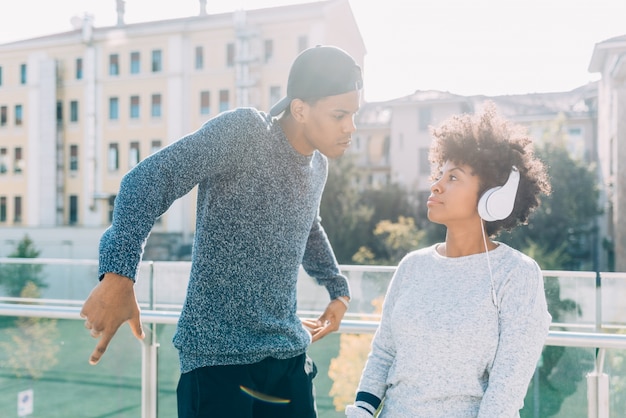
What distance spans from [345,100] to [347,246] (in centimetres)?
2573

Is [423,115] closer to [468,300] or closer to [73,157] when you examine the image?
[73,157]

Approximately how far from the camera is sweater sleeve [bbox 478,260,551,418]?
5.38ft

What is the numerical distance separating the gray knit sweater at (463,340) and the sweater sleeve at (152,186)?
626 mm

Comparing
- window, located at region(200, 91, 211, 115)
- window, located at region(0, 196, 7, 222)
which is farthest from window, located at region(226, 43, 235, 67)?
window, located at region(0, 196, 7, 222)

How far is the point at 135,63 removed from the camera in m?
32.0

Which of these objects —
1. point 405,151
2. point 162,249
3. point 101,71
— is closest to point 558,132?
point 405,151

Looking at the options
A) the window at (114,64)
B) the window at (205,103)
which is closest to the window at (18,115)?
the window at (114,64)

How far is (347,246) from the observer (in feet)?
90.1

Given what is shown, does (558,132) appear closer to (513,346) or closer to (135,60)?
(135,60)

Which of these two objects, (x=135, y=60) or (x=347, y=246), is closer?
(x=347, y=246)

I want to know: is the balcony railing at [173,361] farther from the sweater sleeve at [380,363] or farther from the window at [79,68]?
the window at [79,68]

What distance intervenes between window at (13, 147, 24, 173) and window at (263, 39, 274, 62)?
1290 cm

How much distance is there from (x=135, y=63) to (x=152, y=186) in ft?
105

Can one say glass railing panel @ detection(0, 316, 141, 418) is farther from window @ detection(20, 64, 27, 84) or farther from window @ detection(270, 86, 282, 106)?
window @ detection(20, 64, 27, 84)
